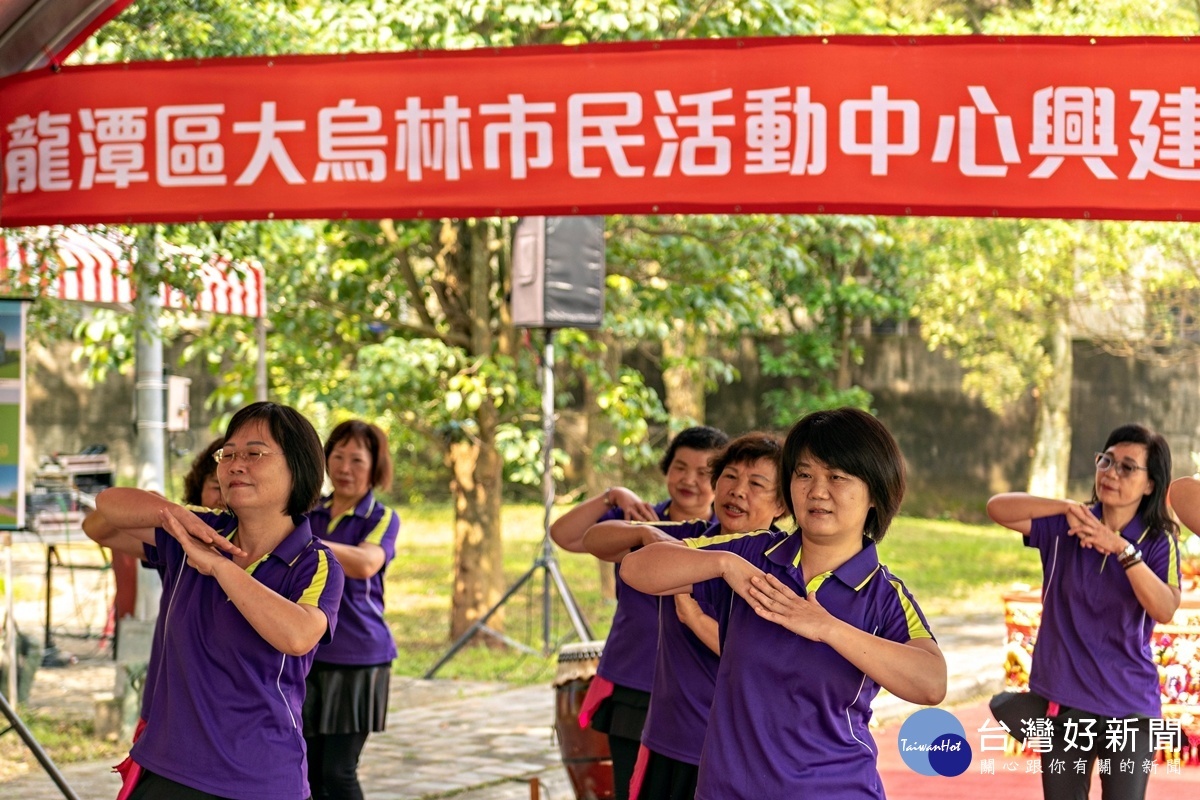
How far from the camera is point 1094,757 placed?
4.56 meters

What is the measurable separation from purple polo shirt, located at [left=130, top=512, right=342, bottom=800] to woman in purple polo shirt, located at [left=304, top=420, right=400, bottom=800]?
172 cm

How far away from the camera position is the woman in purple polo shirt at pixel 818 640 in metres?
2.86

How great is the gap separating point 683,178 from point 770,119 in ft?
1.07

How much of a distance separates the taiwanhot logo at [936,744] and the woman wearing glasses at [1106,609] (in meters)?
0.27

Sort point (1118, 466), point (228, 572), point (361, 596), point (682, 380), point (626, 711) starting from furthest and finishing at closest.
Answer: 1. point (682, 380)
2. point (361, 596)
3. point (1118, 466)
4. point (626, 711)
5. point (228, 572)

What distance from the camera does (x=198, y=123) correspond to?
4.94 meters

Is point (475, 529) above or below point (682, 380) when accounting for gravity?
below

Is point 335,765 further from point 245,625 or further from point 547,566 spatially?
point 547,566

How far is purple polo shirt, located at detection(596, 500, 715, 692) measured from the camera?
4.61 m

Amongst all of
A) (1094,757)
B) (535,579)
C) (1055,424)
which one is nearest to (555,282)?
(1094,757)

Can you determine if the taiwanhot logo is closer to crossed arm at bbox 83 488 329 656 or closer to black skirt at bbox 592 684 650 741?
black skirt at bbox 592 684 650 741

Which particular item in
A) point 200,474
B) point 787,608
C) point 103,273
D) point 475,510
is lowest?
point 475,510

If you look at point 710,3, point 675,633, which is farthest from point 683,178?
point 710,3

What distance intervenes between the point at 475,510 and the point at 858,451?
23.7ft
